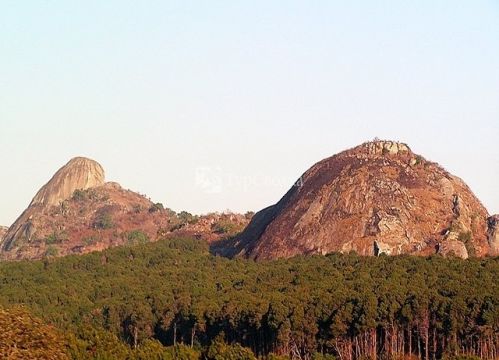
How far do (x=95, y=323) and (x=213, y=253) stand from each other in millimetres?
60880

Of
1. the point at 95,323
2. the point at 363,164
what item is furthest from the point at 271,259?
the point at 95,323

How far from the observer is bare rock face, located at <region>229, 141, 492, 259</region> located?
5851 inches

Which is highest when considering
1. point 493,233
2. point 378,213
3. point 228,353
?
point 378,213

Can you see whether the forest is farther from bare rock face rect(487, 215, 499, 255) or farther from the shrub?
bare rock face rect(487, 215, 499, 255)

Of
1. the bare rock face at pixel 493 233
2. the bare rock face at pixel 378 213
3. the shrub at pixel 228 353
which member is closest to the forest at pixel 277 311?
the shrub at pixel 228 353

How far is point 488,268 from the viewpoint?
4550 inches

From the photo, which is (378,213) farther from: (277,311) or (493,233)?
(277,311)

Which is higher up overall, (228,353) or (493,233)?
(493,233)

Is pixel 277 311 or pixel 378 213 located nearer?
pixel 277 311

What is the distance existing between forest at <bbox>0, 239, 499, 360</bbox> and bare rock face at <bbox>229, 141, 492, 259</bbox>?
428 inches

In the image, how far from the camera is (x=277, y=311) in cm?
10044

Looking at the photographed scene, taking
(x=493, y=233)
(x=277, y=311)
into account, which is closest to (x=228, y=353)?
(x=277, y=311)

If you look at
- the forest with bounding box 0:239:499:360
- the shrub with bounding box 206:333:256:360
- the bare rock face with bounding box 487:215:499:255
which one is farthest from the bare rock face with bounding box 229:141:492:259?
the shrub with bounding box 206:333:256:360

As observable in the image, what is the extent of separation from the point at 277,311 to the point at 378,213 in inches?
2164
